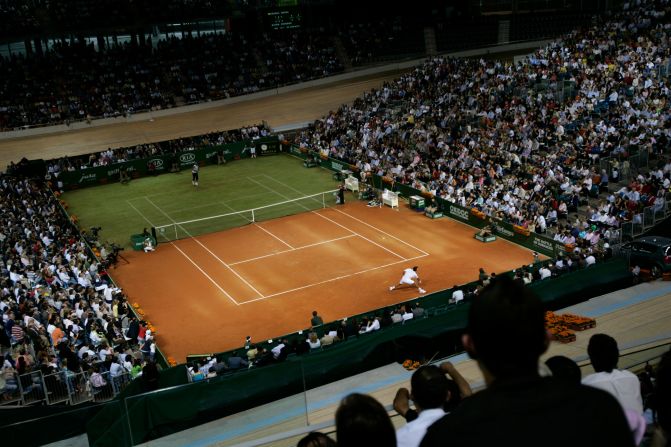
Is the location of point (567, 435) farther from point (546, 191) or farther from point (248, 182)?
point (248, 182)

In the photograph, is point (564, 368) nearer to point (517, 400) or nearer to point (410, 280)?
point (517, 400)

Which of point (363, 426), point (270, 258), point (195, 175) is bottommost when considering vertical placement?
point (270, 258)

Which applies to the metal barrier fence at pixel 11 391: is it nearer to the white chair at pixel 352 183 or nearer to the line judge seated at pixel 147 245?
the line judge seated at pixel 147 245

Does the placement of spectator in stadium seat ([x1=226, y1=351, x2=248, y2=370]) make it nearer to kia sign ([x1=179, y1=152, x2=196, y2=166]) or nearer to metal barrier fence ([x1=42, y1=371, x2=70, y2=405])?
metal barrier fence ([x1=42, y1=371, x2=70, y2=405])

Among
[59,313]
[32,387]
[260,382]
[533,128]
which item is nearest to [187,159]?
[533,128]

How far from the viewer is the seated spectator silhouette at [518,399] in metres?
2.44

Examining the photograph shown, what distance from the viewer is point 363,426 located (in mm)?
3281

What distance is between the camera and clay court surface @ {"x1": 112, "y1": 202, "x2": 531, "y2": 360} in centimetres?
2716

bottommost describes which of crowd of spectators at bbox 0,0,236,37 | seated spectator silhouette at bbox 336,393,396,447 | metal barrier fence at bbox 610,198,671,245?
metal barrier fence at bbox 610,198,671,245

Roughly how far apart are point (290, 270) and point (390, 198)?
31.5 ft

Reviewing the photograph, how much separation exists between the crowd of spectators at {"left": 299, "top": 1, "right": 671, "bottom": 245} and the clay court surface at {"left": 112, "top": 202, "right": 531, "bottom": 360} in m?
2.79

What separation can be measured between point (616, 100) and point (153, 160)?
1145 inches

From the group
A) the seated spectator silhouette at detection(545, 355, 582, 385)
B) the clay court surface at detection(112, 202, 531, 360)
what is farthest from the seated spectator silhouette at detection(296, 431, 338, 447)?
the clay court surface at detection(112, 202, 531, 360)

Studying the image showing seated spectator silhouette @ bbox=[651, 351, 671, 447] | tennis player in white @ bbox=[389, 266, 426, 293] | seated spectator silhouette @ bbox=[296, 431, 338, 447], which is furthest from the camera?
tennis player in white @ bbox=[389, 266, 426, 293]
